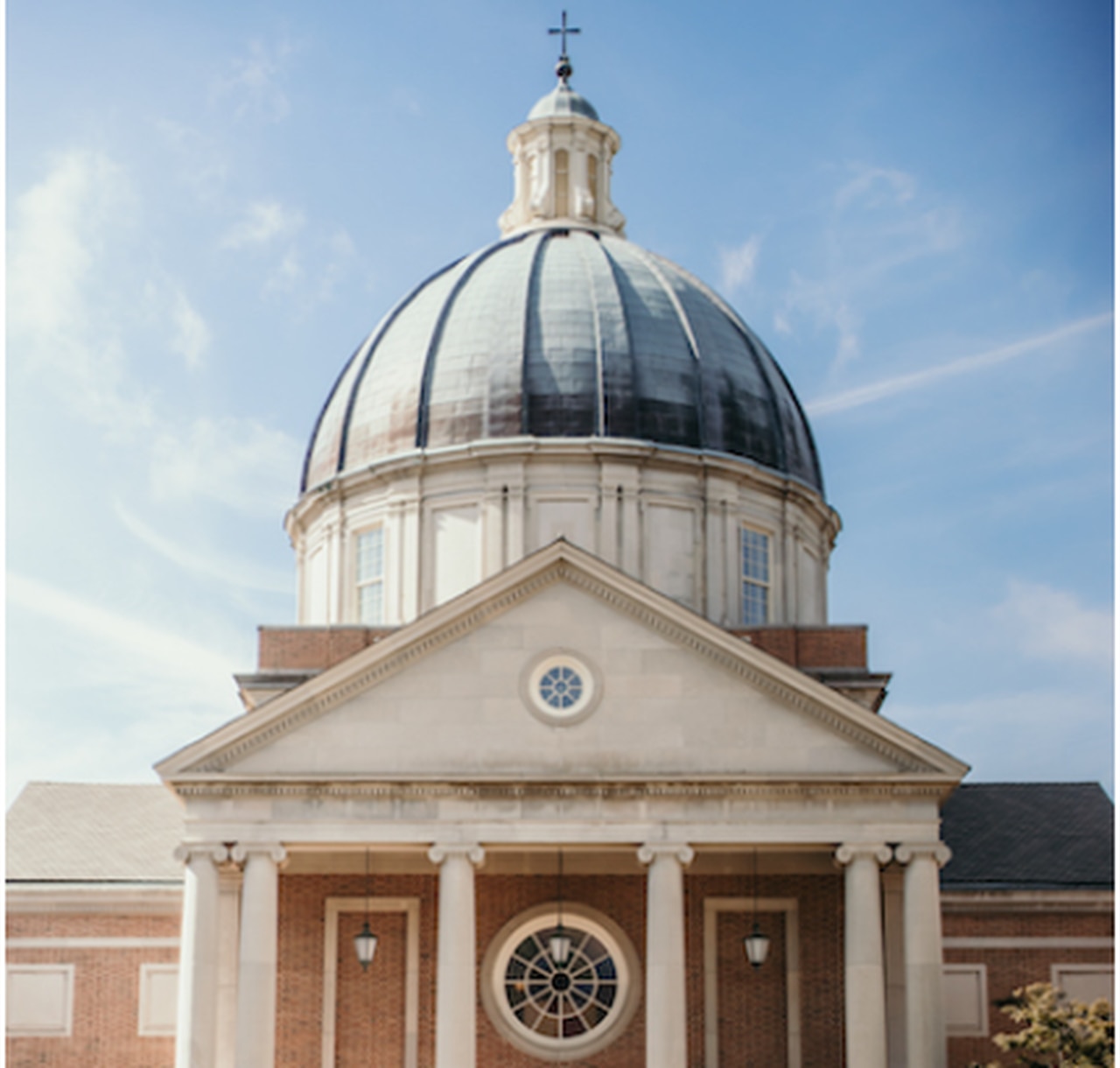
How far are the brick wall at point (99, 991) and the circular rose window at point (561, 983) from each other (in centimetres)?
624

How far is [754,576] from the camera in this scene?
43344 mm

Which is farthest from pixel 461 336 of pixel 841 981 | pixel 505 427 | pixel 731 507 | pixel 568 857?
pixel 841 981

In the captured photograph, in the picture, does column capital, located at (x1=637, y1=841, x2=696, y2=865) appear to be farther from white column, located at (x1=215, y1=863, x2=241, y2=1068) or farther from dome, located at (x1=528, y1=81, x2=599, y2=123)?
dome, located at (x1=528, y1=81, x2=599, y2=123)

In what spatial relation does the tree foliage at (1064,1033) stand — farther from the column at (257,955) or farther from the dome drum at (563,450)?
the dome drum at (563,450)

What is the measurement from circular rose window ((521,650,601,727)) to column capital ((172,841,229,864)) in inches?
218

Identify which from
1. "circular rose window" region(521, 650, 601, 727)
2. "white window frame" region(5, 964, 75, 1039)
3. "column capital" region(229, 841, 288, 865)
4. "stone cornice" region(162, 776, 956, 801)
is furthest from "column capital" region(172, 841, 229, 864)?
"white window frame" region(5, 964, 75, 1039)

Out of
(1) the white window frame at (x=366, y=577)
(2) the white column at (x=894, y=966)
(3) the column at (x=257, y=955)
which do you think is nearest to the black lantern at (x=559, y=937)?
(3) the column at (x=257, y=955)

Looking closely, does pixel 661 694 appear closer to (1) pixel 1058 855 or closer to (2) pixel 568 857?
(2) pixel 568 857

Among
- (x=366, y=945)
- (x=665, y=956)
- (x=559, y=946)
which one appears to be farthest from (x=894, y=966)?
(x=366, y=945)

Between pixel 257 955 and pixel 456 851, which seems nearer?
pixel 257 955

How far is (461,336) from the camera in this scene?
1761 inches

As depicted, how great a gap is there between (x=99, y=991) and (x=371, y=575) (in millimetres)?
11211

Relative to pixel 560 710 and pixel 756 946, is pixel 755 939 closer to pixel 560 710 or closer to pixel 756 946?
pixel 756 946

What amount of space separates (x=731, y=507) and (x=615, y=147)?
490 inches
